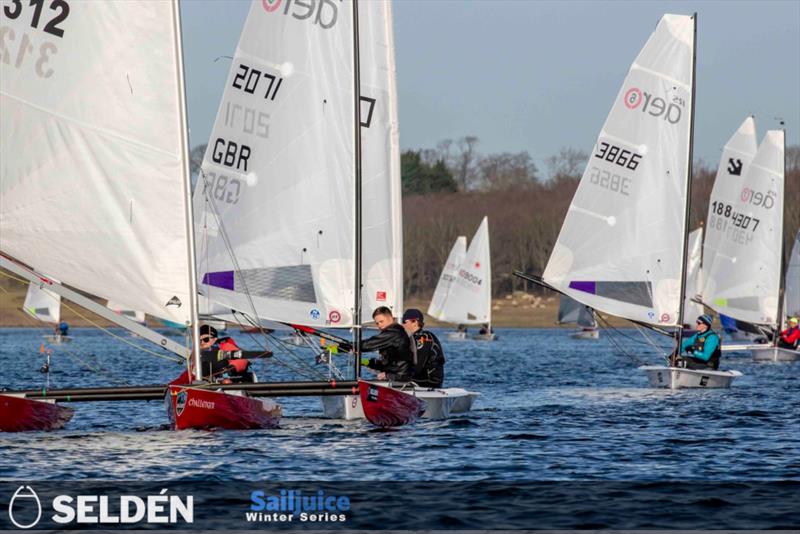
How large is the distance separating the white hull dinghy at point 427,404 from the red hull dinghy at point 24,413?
145 inches

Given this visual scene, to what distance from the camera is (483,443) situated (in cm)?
1636

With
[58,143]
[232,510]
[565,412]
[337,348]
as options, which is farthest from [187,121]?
[565,412]

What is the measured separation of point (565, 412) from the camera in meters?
21.2

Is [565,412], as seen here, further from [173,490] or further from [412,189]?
[412,189]

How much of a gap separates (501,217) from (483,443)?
93.7m

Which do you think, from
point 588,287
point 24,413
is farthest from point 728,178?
point 24,413

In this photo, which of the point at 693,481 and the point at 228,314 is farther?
the point at 228,314

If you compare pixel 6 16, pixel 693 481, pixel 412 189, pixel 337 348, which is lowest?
pixel 693 481

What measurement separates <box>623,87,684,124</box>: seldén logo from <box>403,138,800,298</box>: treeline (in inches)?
2528

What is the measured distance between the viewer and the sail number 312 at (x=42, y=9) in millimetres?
15609

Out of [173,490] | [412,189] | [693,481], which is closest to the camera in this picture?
[173,490]

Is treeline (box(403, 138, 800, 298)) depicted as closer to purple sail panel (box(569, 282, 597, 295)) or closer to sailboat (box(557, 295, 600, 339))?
sailboat (box(557, 295, 600, 339))

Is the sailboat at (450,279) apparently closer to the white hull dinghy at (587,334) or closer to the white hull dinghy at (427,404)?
the white hull dinghy at (587,334)

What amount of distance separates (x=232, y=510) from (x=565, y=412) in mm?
10544
